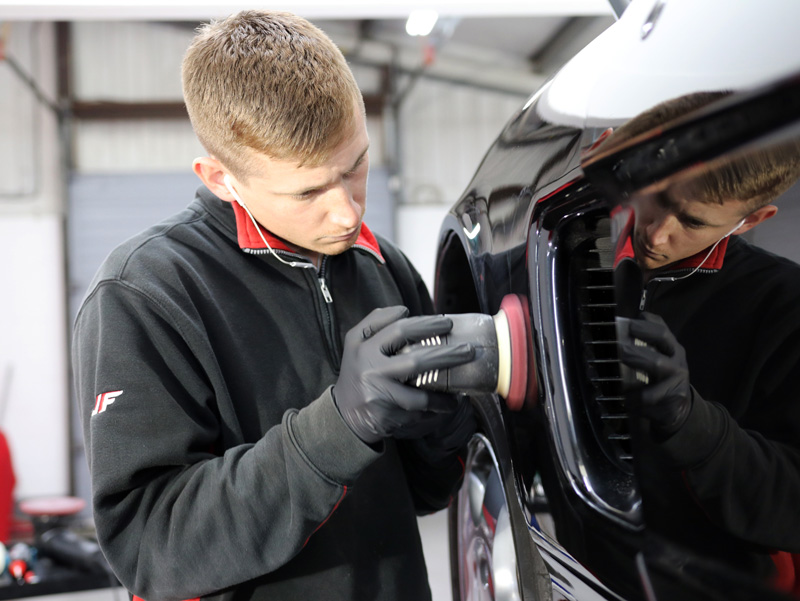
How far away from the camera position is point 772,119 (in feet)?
1.34

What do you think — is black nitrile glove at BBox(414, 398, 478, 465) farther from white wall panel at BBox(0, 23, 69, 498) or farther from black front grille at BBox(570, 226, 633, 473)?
white wall panel at BBox(0, 23, 69, 498)

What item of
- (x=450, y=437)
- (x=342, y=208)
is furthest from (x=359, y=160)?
(x=450, y=437)

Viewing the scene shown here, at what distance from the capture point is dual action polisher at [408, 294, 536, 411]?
2.41 ft

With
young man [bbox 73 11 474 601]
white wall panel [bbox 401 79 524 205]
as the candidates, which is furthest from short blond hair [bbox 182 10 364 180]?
white wall panel [bbox 401 79 524 205]

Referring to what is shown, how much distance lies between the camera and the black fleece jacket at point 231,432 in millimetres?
825

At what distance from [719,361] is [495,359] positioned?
0.99 ft

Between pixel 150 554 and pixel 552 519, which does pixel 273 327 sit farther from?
pixel 552 519

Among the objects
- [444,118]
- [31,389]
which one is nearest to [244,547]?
[31,389]

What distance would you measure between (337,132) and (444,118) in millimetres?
5834

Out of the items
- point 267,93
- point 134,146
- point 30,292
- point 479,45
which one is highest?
point 479,45

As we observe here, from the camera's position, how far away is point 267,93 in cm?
94

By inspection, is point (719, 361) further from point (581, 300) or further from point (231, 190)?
point (231, 190)

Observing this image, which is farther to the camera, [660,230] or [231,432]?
[231,432]

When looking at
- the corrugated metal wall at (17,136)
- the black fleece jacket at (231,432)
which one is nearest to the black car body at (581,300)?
the black fleece jacket at (231,432)
